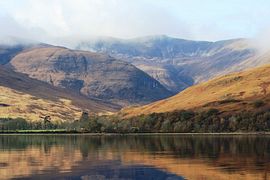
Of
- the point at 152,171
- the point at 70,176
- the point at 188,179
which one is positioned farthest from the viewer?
the point at 152,171

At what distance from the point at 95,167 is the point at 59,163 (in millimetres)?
10140

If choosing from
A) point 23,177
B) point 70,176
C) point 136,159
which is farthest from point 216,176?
point 136,159

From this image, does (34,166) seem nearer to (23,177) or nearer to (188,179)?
(23,177)

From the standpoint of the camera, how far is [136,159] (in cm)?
9462

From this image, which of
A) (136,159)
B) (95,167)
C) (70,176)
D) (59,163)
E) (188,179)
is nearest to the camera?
(188,179)

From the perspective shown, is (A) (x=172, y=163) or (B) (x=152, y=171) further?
(A) (x=172, y=163)

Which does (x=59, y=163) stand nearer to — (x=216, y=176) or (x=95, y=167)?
(x=95, y=167)

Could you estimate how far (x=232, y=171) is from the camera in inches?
2739

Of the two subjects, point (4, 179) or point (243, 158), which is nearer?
point (4, 179)

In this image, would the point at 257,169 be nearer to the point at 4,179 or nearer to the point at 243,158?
the point at 243,158

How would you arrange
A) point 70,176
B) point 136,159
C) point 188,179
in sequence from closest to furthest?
point 188,179, point 70,176, point 136,159

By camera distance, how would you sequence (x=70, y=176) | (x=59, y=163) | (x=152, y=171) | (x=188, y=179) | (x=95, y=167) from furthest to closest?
(x=59, y=163), (x=95, y=167), (x=152, y=171), (x=70, y=176), (x=188, y=179)

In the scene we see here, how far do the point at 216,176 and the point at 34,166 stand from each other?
103ft

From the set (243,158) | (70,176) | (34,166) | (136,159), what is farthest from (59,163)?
(243,158)
